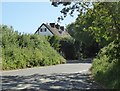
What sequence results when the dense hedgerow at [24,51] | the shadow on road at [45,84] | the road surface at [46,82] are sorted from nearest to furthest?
the shadow on road at [45,84] < the road surface at [46,82] < the dense hedgerow at [24,51]

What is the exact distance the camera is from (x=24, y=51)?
31.5m

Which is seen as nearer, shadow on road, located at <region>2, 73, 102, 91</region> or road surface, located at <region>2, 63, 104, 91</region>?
shadow on road, located at <region>2, 73, 102, 91</region>

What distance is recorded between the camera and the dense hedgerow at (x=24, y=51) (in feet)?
91.7

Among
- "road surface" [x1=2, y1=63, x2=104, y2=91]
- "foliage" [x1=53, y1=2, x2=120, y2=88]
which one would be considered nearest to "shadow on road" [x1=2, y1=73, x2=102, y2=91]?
"road surface" [x1=2, y1=63, x2=104, y2=91]

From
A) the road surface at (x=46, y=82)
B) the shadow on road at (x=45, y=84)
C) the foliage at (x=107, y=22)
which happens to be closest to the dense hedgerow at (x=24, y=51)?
the road surface at (x=46, y=82)

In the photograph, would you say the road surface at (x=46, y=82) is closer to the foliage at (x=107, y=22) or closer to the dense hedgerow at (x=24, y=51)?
the foliage at (x=107, y=22)

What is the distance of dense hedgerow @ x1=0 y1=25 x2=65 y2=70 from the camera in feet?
91.7

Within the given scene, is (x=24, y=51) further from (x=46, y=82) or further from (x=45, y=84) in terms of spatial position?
(x=45, y=84)

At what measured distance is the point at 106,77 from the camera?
16156 mm

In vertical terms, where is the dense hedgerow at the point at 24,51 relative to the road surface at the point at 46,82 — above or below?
above

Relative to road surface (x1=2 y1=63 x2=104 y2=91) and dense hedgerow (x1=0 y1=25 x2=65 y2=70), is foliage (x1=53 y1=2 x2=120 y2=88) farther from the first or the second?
A: dense hedgerow (x1=0 y1=25 x2=65 y2=70)

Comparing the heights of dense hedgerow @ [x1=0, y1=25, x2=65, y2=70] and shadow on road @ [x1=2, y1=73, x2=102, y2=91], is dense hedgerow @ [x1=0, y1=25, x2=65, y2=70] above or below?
above

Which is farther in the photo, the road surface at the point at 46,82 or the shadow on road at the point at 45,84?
the road surface at the point at 46,82

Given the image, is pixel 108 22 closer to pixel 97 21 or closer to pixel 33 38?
pixel 97 21
